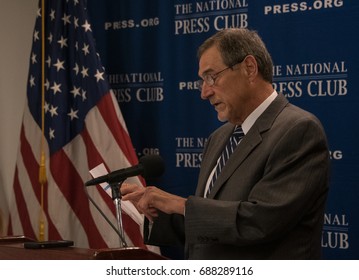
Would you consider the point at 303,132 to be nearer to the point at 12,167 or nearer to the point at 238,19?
the point at 238,19

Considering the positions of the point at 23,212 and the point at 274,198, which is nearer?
the point at 274,198

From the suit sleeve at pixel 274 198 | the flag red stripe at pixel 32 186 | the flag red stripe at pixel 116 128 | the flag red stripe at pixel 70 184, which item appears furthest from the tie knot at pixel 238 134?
the flag red stripe at pixel 32 186

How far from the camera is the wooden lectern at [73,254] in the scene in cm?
192

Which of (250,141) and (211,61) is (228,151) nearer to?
(250,141)

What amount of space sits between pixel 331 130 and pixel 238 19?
86cm

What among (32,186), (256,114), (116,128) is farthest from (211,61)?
(32,186)

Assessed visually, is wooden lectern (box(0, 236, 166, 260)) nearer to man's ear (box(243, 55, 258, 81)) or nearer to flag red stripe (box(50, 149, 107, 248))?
man's ear (box(243, 55, 258, 81))

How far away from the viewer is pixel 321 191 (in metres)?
2.14

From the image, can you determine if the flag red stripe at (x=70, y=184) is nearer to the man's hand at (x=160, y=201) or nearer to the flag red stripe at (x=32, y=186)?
the flag red stripe at (x=32, y=186)

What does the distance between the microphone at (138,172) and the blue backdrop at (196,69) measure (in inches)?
53.0

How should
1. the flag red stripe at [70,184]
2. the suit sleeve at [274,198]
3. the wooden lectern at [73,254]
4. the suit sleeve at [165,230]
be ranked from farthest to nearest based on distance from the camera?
the flag red stripe at [70,184], the suit sleeve at [165,230], the suit sleeve at [274,198], the wooden lectern at [73,254]

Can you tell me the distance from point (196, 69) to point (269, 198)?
205cm

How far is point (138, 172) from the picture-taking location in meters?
2.26

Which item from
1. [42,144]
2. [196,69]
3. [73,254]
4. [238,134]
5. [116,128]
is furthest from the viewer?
[42,144]
